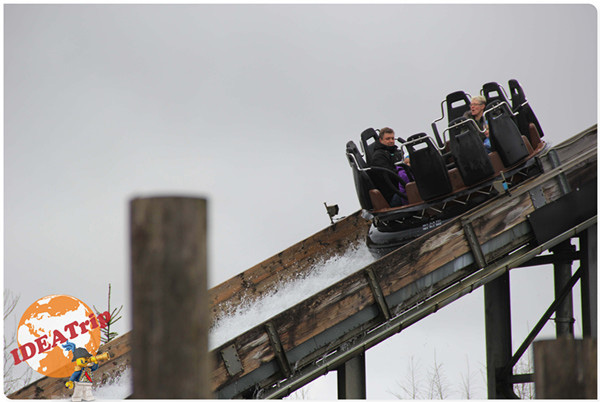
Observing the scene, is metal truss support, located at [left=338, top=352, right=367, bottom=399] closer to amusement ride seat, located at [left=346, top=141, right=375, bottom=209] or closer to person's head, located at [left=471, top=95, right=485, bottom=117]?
amusement ride seat, located at [left=346, top=141, right=375, bottom=209]

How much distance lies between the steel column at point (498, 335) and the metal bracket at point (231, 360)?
3.09 meters

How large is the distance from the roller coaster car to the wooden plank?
0.92 meters

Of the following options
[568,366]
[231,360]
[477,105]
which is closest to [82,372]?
[231,360]

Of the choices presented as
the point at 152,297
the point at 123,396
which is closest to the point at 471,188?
the point at 123,396

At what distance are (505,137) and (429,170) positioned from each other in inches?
27.4

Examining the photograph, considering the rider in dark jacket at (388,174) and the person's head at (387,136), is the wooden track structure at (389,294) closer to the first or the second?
the rider in dark jacket at (388,174)

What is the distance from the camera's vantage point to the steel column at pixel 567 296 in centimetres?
718

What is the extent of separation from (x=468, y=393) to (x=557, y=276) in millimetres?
4139

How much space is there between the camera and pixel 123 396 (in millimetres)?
6180

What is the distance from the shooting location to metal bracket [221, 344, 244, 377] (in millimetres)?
5598

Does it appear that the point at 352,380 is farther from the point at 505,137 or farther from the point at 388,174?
the point at 505,137

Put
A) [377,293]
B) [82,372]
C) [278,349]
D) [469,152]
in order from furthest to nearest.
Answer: [469,152]
[82,372]
[377,293]
[278,349]

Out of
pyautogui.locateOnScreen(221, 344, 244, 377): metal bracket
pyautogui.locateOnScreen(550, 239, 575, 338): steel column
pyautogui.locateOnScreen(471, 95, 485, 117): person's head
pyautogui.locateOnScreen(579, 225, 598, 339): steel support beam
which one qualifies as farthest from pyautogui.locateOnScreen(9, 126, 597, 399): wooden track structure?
pyautogui.locateOnScreen(471, 95, 485, 117): person's head

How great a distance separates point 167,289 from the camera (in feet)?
6.82
